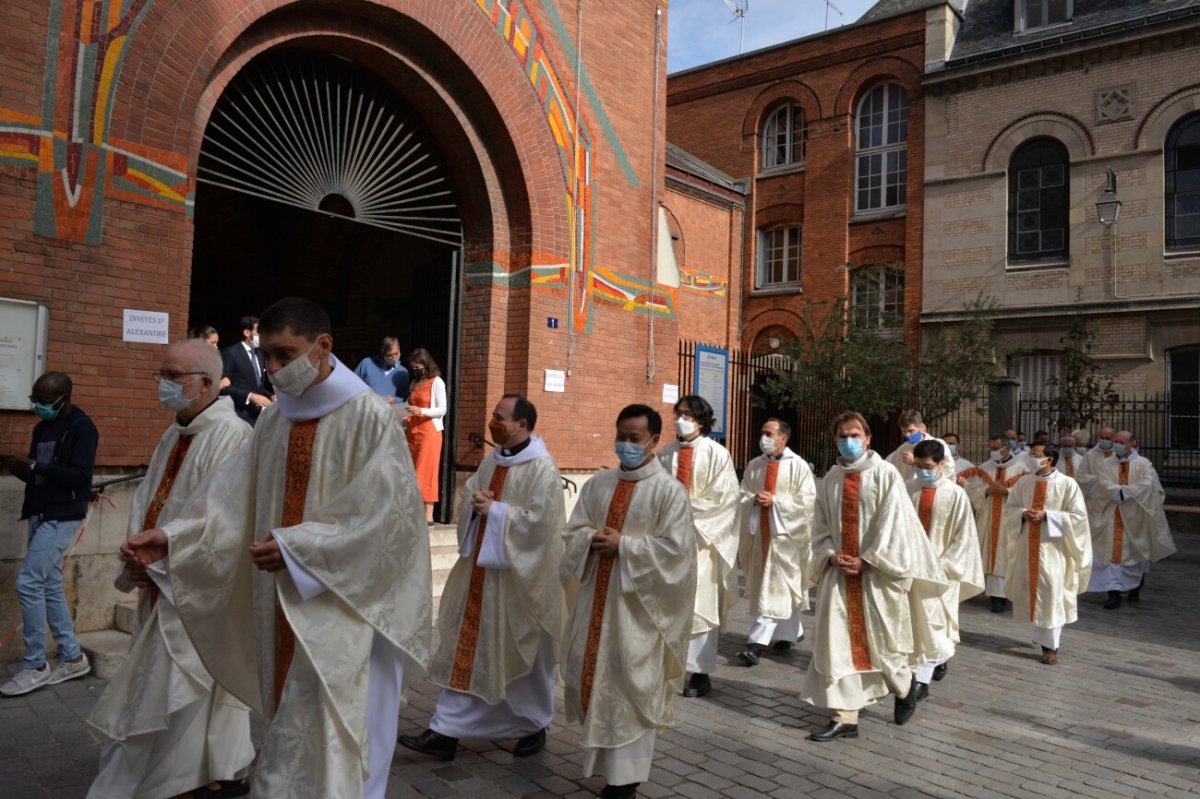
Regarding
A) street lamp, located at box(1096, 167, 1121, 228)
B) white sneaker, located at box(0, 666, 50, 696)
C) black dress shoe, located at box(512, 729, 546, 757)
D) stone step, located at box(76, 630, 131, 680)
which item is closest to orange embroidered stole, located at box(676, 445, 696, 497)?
black dress shoe, located at box(512, 729, 546, 757)

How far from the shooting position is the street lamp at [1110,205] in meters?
19.7

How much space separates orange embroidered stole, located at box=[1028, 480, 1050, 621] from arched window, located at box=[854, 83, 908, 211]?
14.6 metres

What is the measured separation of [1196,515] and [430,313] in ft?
45.7

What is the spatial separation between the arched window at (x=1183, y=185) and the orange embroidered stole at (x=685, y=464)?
1616 centimetres

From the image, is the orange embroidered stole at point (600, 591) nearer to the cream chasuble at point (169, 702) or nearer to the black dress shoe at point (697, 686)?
the cream chasuble at point (169, 702)

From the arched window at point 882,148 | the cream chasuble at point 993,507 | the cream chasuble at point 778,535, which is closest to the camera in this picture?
the cream chasuble at point 778,535

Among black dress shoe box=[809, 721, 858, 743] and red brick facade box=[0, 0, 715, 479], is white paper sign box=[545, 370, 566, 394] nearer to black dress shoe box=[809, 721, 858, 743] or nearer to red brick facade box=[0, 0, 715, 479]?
red brick facade box=[0, 0, 715, 479]

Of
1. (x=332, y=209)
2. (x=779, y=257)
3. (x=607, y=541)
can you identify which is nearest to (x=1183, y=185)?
(x=779, y=257)

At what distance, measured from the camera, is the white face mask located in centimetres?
358

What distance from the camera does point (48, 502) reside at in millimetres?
6129

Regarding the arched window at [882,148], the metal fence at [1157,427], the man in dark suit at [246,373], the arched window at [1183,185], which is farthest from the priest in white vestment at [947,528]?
the arched window at [882,148]

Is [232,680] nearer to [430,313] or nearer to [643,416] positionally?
[643,416]

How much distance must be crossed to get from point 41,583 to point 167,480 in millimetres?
2221

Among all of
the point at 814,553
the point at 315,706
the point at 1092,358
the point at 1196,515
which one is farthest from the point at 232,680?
the point at 1092,358
